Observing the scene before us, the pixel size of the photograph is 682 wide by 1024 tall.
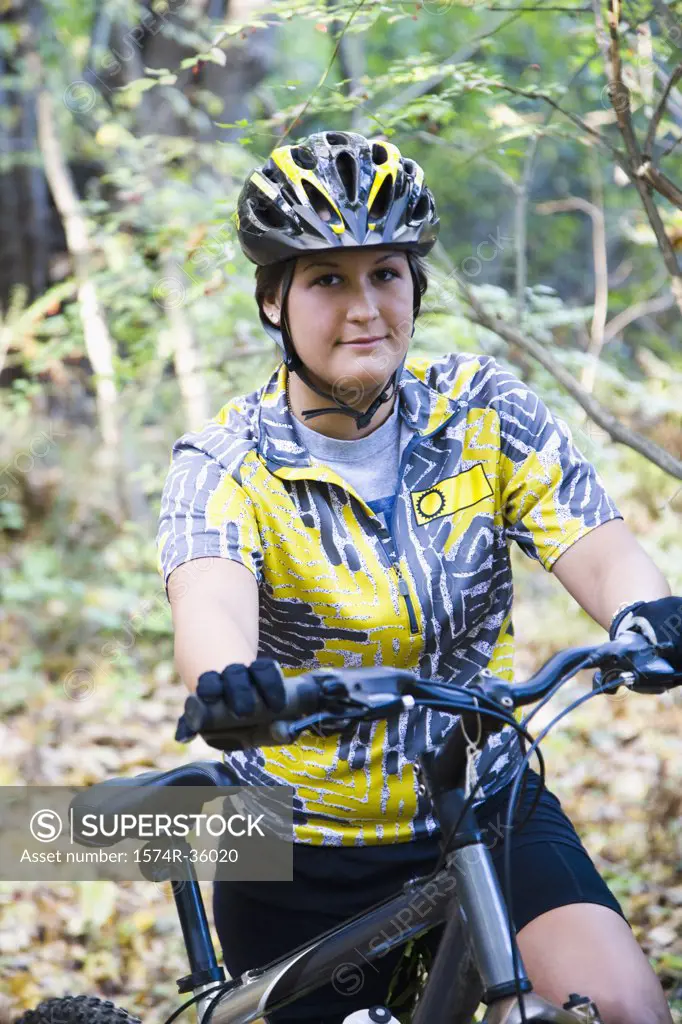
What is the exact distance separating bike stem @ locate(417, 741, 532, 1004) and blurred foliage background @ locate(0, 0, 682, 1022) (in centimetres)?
182

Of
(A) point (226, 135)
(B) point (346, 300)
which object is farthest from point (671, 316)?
(B) point (346, 300)

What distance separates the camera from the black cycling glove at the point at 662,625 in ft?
6.51

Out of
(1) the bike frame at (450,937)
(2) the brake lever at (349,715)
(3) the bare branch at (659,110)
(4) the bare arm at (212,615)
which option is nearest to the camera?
(2) the brake lever at (349,715)

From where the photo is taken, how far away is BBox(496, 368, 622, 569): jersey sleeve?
8.35 ft

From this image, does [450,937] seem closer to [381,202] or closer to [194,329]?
[381,202]

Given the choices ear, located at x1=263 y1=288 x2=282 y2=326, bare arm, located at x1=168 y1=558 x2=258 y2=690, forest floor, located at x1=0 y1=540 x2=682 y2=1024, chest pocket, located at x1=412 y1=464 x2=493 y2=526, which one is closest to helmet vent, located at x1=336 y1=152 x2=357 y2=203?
ear, located at x1=263 y1=288 x2=282 y2=326

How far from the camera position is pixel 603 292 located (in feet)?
19.7

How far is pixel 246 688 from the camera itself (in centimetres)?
161

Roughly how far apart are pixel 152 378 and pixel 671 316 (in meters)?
5.70

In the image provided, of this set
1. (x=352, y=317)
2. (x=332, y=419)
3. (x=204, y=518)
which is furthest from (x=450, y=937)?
(x=352, y=317)

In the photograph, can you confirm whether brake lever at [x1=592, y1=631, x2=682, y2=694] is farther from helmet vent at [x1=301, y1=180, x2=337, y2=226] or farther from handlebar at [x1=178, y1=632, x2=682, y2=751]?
helmet vent at [x1=301, y1=180, x2=337, y2=226]

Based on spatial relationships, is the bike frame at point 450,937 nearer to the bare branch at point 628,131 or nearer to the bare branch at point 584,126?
the bare branch at point 628,131

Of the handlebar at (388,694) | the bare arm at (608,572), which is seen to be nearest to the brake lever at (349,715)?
the handlebar at (388,694)

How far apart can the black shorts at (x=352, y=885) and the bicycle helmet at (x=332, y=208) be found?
988 millimetres
